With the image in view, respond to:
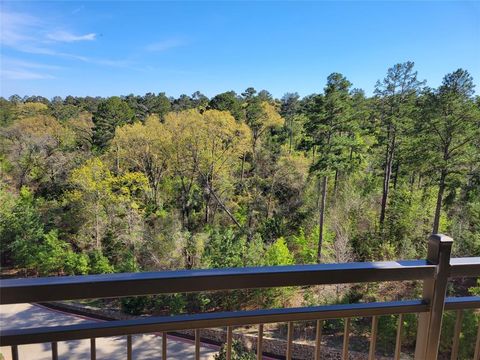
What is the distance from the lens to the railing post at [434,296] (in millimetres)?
971

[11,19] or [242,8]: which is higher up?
[242,8]

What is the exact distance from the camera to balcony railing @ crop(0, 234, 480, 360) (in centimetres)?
76

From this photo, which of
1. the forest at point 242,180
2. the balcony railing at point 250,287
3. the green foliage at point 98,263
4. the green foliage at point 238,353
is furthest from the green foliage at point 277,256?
the balcony railing at point 250,287

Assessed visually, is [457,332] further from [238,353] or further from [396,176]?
[396,176]

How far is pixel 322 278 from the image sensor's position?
3.00 feet

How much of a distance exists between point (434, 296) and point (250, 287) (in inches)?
21.8

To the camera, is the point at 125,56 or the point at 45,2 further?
the point at 125,56

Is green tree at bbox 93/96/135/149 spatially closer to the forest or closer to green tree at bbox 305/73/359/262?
the forest

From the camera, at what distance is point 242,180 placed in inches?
532

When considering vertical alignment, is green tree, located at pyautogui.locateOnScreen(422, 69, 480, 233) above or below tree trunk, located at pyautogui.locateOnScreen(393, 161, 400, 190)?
above

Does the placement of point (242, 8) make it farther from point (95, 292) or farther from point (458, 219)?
point (458, 219)

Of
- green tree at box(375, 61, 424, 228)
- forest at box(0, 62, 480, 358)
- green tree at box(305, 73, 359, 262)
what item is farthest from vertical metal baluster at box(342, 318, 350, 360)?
green tree at box(375, 61, 424, 228)

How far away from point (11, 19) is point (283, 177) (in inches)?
508

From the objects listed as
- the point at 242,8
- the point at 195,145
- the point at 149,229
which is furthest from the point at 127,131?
the point at 242,8
